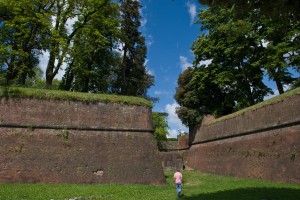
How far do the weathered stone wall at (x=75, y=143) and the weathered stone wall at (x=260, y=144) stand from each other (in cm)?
557

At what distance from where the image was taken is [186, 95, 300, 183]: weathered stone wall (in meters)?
16.2

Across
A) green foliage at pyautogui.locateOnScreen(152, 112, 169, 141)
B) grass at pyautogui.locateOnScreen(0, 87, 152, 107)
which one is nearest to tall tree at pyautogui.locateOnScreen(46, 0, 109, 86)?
grass at pyautogui.locateOnScreen(0, 87, 152, 107)

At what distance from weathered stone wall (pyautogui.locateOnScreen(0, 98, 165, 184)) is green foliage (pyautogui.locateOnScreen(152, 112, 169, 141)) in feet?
104

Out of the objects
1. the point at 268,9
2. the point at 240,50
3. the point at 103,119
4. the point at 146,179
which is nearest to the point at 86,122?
the point at 103,119

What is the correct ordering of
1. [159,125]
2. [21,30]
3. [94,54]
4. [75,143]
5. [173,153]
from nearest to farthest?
[75,143]
[21,30]
[94,54]
[173,153]
[159,125]

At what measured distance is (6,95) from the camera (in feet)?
55.2

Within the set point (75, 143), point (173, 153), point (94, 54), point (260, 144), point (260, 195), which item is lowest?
point (260, 195)

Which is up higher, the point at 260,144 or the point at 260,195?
the point at 260,144

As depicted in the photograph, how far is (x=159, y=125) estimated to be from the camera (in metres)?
54.2

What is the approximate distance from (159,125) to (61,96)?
122ft

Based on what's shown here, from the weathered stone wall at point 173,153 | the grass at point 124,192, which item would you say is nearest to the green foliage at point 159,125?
the weathered stone wall at point 173,153

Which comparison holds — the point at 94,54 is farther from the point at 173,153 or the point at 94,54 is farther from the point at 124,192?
the point at 124,192

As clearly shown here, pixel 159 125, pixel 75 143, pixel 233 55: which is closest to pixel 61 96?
pixel 75 143

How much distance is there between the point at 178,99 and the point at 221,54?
6497mm
